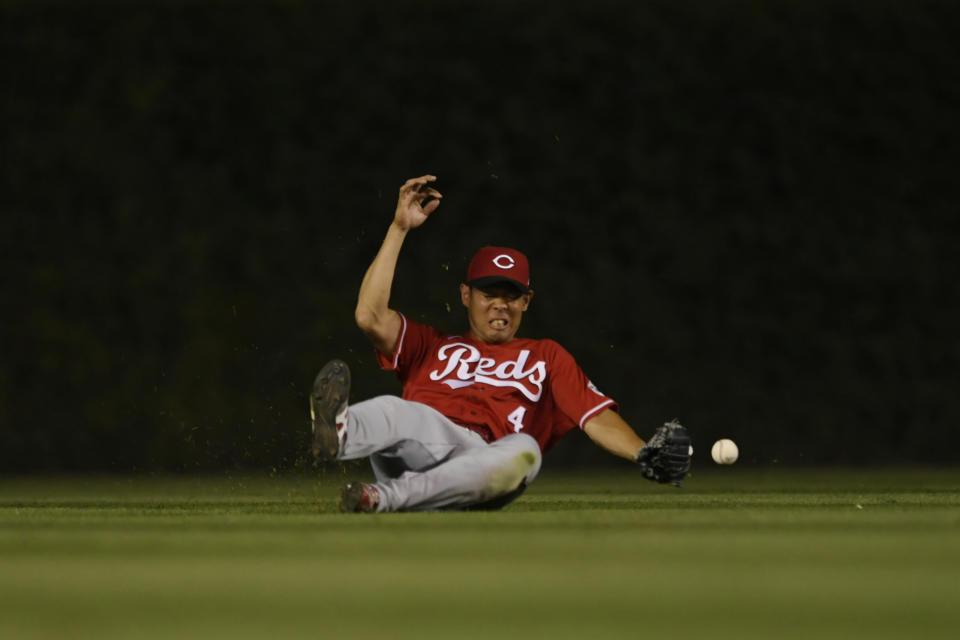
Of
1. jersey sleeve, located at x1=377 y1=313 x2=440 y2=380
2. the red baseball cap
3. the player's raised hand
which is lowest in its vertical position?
jersey sleeve, located at x1=377 y1=313 x2=440 y2=380

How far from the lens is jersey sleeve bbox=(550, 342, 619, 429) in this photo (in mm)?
2631

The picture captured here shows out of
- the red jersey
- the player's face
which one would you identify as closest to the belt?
the red jersey

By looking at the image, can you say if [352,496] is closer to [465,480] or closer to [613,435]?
[465,480]

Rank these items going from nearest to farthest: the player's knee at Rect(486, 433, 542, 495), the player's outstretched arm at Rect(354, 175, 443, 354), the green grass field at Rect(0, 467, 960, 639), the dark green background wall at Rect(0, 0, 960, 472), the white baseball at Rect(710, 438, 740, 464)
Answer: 1. the green grass field at Rect(0, 467, 960, 639)
2. the player's knee at Rect(486, 433, 542, 495)
3. the player's outstretched arm at Rect(354, 175, 443, 354)
4. the white baseball at Rect(710, 438, 740, 464)
5. the dark green background wall at Rect(0, 0, 960, 472)

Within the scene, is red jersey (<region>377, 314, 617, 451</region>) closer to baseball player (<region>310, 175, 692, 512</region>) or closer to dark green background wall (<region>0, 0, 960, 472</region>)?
baseball player (<region>310, 175, 692, 512</region>)

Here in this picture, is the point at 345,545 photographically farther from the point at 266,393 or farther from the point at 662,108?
the point at 662,108

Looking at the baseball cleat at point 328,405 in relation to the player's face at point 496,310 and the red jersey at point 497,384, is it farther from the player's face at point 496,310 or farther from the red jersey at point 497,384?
the player's face at point 496,310

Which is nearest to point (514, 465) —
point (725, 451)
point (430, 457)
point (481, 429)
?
point (430, 457)

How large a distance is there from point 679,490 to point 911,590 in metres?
2.22

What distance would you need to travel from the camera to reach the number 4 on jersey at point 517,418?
2.67 metres

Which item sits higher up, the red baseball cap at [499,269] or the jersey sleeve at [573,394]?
the red baseball cap at [499,269]

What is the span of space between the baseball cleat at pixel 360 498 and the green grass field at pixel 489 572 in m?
0.02

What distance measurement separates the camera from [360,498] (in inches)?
89.2

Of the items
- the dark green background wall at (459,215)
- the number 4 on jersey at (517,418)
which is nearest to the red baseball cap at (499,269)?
the number 4 on jersey at (517,418)
